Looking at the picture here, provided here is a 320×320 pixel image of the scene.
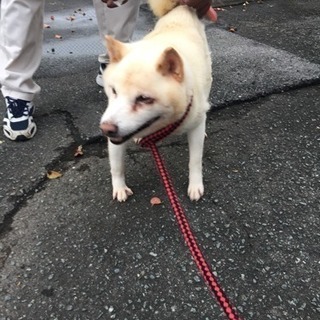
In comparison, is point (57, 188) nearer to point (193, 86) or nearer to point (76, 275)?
point (76, 275)

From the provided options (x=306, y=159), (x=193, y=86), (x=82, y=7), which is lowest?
(x=82, y=7)

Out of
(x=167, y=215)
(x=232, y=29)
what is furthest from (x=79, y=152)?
(x=232, y=29)

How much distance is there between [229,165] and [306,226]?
1.94ft

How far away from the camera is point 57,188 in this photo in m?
2.29

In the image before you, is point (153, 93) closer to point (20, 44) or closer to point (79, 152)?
point (79, 152)

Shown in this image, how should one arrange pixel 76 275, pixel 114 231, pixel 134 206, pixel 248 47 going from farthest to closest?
pixel 248 47, pixel 134 206, pixel 114 231, pixel 76 275

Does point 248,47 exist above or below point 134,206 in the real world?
below

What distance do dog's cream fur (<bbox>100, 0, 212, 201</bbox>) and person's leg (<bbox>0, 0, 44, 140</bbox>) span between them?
2.63ft

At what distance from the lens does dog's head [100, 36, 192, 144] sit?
5.32 feet

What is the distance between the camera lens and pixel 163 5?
2.64m

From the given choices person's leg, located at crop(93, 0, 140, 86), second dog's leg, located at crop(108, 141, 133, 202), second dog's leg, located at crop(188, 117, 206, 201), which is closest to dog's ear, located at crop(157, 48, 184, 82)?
second dog's leg, located at crop(188, 117, 206, 201)

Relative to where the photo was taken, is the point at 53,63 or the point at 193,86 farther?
the point at 53,63

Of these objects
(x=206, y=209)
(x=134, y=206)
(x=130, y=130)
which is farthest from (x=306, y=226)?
(x=130, y=130)

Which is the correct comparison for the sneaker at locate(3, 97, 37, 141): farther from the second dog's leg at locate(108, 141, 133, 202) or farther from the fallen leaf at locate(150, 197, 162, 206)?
the fallen leaf at locate(150, 197, 162, 206)
